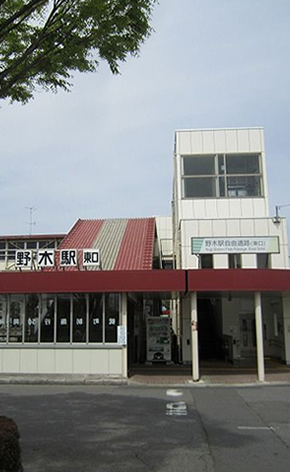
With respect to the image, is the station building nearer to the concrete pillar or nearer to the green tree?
the concrete pillar

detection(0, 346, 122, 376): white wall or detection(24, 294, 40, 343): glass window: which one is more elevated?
detection(24, 294, 40, 343): glass window

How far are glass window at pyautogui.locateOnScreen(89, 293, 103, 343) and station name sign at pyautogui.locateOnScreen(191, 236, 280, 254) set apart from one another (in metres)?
4.66

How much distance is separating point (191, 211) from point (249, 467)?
1562 cm

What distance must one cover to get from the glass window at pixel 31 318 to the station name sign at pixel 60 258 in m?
1.40

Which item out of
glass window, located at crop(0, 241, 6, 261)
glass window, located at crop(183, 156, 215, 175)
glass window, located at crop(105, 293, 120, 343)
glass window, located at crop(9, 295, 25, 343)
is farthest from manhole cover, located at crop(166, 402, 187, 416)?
glass window, located at crop(0, 241, 6, 261)

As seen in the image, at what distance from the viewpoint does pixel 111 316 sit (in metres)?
16.4

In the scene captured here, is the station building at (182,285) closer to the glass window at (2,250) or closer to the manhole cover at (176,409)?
the manhole cover at (176,409)

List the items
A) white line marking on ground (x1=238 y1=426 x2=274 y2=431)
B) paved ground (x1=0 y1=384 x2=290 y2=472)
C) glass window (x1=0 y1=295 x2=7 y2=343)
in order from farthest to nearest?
1. glass window (x1=0 y1=295 x2=7 y2=343)
2. white line marking on ground (x1=238 y1=426 x2=274 y2=431)
3. paved ground (x1=0 y1=384 x2=290 y2=472)

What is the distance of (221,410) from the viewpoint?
10719mm

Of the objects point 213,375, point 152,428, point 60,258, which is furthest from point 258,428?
point 60,258

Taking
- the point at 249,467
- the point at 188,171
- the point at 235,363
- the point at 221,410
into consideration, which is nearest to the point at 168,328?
the point at 235,363

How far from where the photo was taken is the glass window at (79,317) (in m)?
16.3

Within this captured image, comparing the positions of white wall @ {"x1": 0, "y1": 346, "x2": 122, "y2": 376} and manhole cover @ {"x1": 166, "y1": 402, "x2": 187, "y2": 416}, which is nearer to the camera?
manhole cover @ {"x1": 166, "y1": 402, "x2": 187, "y2": 416}

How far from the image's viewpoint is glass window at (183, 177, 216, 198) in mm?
21766
